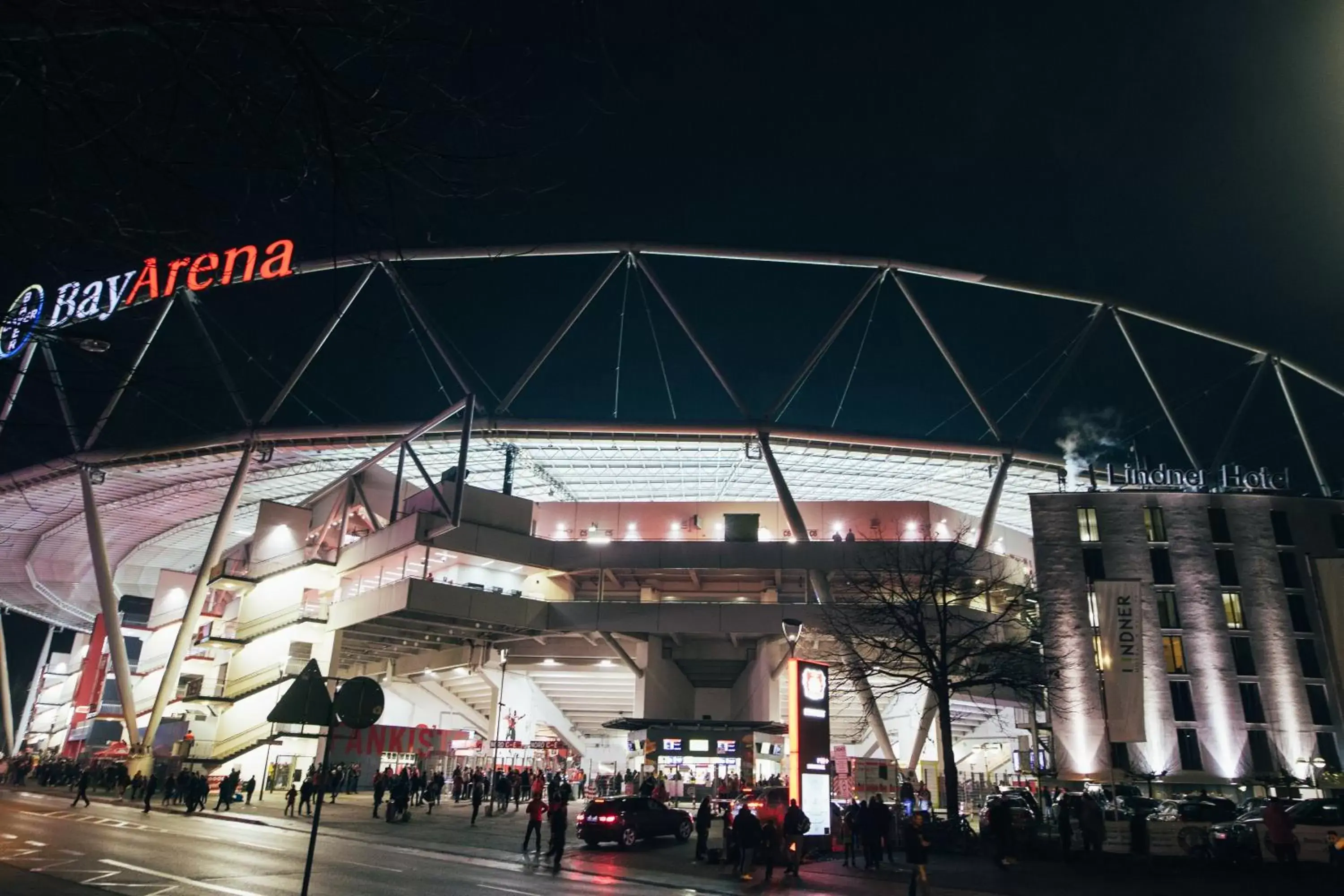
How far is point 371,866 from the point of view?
15.5 m

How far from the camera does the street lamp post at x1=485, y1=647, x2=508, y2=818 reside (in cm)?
3313

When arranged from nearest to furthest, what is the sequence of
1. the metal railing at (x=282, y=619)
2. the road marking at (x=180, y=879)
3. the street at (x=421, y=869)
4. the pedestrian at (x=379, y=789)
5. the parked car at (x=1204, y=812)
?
the road marking at (x=180, y=879), the street at (x=421, y=869), the parked car at (x=1204, y=812), the pedestrian at (x=379, y=789), the metal railing at (x=282, y=619)

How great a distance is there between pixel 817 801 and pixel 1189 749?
29.0 meters

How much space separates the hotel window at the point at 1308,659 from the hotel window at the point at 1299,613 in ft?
1.92

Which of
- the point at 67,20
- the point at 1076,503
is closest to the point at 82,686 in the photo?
the point at 1076,503

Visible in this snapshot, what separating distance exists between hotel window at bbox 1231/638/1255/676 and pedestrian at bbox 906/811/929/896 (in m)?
35.1

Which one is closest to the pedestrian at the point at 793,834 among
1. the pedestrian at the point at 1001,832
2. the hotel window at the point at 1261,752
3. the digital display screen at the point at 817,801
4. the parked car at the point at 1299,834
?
the digital display screen at the point at 817,801

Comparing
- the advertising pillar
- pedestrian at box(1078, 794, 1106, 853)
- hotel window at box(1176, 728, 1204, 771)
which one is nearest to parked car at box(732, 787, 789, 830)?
pedestrian at box(1078, 794, 1106, 853)

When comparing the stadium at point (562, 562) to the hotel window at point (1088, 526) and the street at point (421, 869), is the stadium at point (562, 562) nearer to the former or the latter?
the hotel window at point (1088, 526)

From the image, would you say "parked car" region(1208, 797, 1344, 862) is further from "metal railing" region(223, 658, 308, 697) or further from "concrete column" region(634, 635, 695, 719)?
"metal railing" region(223, 658, 308, 697)

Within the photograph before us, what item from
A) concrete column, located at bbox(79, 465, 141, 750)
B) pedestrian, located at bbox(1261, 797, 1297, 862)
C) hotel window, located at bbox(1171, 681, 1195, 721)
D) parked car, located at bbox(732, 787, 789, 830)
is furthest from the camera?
concrete column, located at bbox(79, 465, 141, 750)

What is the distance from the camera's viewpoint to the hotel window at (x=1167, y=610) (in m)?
41.5

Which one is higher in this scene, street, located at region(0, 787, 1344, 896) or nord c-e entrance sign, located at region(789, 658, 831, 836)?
nord c-e entrance sign, located at region(789, 658, 831, 836)

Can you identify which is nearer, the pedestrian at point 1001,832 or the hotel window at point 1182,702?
the pedestrian at point 1001,832
